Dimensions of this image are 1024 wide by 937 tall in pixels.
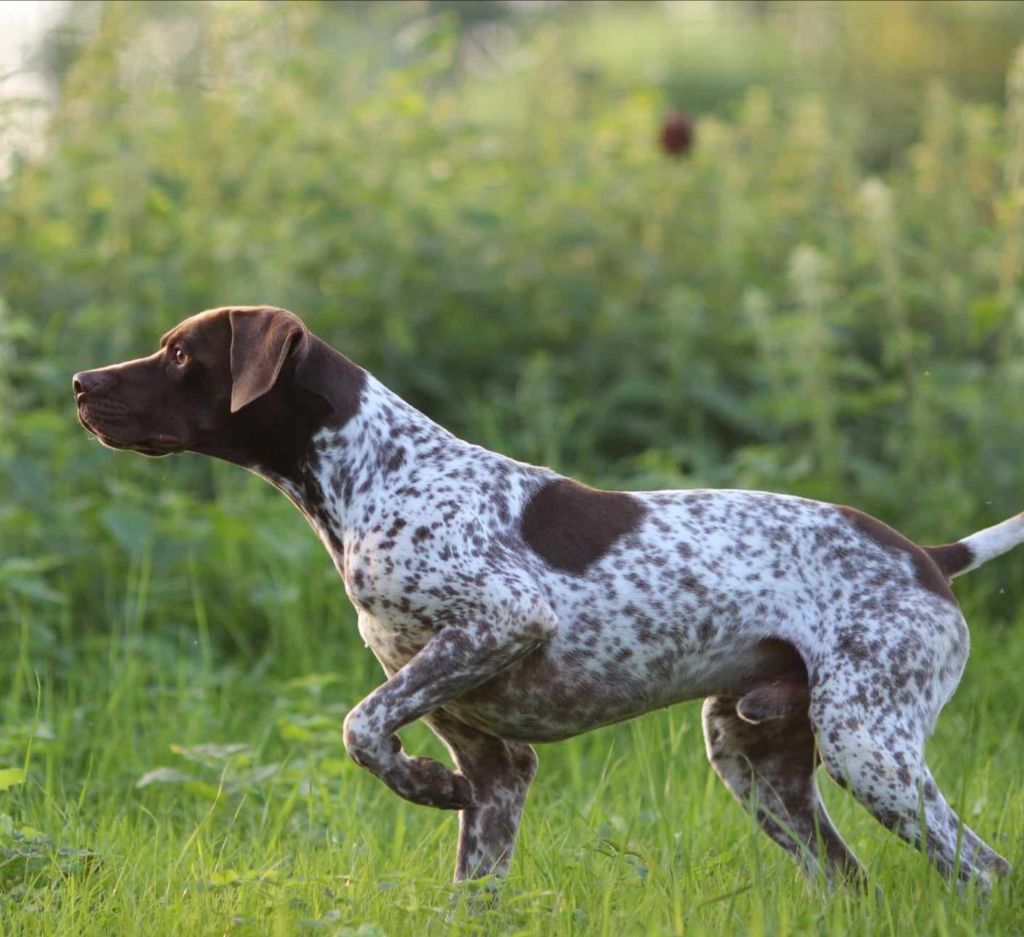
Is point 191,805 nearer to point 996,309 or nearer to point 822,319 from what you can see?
point 822,319

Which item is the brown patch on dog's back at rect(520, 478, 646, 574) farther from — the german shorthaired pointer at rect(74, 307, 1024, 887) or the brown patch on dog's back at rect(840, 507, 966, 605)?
the brown patch on dog's back at rect(840, 507, 966, 605)

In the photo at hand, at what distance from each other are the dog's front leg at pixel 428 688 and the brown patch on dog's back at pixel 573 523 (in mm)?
218

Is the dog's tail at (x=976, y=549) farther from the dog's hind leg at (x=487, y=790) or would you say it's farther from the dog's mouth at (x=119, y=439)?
the dog's mouth at (x=119, y=439)

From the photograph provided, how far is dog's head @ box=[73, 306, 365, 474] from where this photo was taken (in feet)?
13.3

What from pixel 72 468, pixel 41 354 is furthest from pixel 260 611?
pixel 41 354

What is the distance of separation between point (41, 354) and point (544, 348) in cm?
246

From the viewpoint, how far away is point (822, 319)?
23.7 feet

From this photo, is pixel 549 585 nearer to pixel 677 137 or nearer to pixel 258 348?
pixel 258 348

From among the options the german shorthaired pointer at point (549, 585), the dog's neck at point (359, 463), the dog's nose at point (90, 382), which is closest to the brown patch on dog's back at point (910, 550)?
the german shorthaired pointer at point (549, 585)

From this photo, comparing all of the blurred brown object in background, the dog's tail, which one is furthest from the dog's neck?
the blurred brown object in background

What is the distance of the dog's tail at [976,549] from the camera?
430 cm

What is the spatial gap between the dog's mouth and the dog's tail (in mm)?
1969

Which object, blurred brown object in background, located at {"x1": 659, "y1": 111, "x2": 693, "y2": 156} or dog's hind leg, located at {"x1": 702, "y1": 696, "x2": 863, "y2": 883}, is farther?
blurred brown object in background, located at {"x1": 659, "y1": 111, "x2": 693, "y2": 156}

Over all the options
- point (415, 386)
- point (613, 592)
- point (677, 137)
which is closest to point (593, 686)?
point (613, 592)
